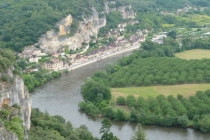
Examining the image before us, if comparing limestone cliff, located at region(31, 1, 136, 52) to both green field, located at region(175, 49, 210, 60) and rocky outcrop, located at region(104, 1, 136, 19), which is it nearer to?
rocky outcrop, located at region(104, 1, 136, 19)

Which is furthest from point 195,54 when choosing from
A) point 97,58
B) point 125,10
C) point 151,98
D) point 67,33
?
point 125,10

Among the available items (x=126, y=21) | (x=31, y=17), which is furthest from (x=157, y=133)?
(x=126, y=21)

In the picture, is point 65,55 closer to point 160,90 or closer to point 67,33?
point 67,33

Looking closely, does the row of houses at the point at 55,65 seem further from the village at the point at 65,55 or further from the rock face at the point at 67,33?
the rock face at the point at 67,33

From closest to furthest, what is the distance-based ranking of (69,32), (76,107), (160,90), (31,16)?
(76,107)
(160,90)
(31,16)
(69,32)

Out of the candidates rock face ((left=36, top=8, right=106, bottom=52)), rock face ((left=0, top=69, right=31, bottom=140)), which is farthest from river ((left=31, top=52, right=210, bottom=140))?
rock face ((left=0, top=69, right=31, bottom=140))

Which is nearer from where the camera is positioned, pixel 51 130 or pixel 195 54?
pixel 51 130

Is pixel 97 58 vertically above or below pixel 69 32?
below

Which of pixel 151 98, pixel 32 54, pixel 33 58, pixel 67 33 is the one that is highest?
pixel 67 33
